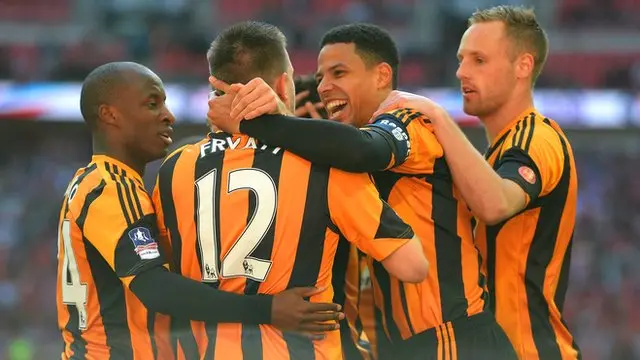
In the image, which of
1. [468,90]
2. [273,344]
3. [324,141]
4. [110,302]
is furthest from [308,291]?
[468,90]

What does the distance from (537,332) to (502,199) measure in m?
0.58

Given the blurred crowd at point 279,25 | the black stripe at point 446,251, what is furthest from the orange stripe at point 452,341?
the blurred crowd at point 279,25

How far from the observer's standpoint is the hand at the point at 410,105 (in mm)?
3152

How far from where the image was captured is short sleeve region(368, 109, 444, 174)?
3.04 m

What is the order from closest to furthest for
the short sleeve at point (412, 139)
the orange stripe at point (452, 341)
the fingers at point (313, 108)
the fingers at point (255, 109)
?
the fingers at point (255, 109), the short sleeve at point (412, 139), the orange stripe at point (452, 341), the fingers at point (313, 108)

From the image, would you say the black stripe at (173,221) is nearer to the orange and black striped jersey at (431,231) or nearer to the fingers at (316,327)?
the fingers at (316,327)

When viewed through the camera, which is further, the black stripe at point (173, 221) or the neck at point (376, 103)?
the neck at point (376, 103)

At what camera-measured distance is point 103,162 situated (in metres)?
3.16

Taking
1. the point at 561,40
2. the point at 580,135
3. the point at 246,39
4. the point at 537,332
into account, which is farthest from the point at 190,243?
the point at 561,40

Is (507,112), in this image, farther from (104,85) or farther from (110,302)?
(110,302)

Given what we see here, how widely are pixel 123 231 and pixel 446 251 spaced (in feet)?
3.54

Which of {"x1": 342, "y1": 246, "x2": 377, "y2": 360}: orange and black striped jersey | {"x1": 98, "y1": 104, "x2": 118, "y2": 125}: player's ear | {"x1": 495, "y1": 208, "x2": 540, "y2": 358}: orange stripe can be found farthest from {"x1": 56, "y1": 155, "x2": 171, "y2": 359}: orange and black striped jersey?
{"x1": 495, "y1": 208, "x2": 540, "y2": 358}: orange stripe

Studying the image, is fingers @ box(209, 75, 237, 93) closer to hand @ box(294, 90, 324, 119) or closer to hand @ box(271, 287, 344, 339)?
hand @ box(271, 287, 344, 339)

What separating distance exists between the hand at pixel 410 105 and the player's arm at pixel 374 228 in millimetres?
427
